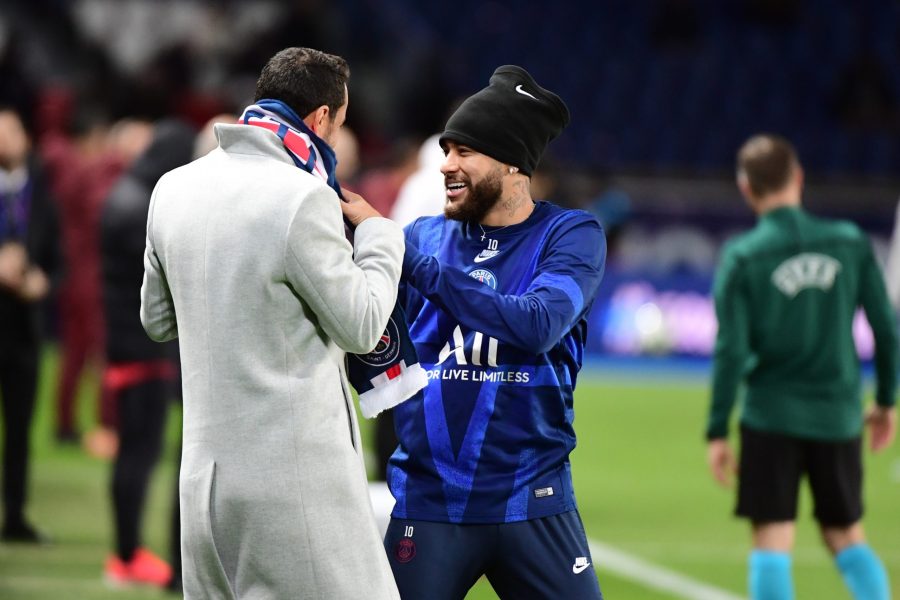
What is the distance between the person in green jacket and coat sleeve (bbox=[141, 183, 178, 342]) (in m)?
2.79

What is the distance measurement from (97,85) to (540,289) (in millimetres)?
15258

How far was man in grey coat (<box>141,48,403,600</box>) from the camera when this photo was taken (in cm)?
324

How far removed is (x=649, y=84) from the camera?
888 inches

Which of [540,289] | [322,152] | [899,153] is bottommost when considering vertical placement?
[540,289]

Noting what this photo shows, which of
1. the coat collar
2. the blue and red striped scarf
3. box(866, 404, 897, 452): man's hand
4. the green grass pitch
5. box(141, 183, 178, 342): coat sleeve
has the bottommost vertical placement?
the green grass pitch

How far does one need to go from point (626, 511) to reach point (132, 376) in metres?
3.88

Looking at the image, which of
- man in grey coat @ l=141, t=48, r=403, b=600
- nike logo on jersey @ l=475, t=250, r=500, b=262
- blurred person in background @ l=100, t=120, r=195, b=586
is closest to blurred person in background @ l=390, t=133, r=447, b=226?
blurred person in background @ l=100, t=120, r=195, b=586

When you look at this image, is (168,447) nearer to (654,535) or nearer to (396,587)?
(654,535)

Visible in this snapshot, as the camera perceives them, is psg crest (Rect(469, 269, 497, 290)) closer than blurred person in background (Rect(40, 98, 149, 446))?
Yes

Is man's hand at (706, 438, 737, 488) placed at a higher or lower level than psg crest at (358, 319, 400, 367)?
lower

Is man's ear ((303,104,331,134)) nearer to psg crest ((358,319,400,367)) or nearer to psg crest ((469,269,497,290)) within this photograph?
psg crest ((358,319,400,367))

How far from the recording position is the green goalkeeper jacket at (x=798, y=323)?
573cm

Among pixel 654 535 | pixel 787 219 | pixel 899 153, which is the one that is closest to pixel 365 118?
pixel 899 153

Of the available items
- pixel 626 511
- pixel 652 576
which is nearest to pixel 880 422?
pixel 652 576
